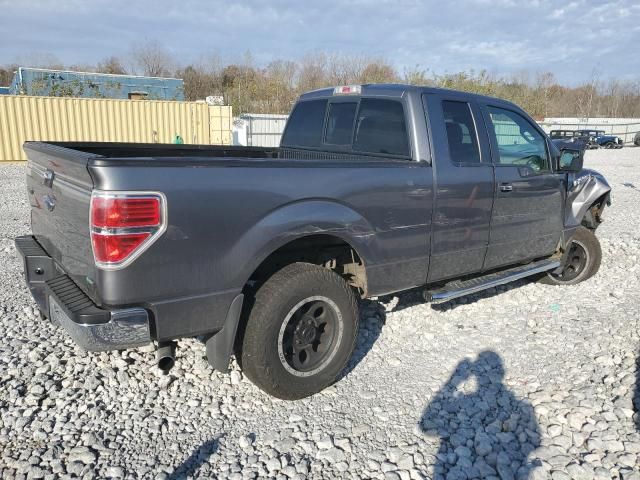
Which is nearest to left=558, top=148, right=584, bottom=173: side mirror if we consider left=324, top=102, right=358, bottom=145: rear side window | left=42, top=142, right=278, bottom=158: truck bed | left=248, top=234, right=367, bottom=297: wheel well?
left=324, top=102, right=358, bottom=145: rear side window

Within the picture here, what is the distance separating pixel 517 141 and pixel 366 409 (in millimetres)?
3021

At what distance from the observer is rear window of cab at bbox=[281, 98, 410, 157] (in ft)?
13.3

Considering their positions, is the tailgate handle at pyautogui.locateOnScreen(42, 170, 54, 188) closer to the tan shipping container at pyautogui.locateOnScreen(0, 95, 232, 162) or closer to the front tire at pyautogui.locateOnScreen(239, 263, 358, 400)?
the front tire at pyautogui.locateOnScreen(239, 263, 358, 400)

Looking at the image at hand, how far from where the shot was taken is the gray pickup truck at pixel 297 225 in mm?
2578

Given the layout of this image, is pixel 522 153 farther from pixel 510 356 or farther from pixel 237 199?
pixel 237 199

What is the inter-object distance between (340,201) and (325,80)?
1517 inches

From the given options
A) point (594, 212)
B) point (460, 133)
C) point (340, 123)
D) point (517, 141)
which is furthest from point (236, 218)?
point (594, 212)

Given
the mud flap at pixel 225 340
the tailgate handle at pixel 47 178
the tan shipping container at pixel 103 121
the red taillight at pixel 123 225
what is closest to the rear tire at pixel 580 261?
the mud flap at pixel 225 340

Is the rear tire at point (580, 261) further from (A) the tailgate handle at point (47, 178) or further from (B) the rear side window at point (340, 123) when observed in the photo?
(A) the tailgate handle at point (47, 178)

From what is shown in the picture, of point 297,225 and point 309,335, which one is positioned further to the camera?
point 309,335

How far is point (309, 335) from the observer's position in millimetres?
3428

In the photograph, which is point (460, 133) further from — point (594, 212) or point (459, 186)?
point (594, 212)

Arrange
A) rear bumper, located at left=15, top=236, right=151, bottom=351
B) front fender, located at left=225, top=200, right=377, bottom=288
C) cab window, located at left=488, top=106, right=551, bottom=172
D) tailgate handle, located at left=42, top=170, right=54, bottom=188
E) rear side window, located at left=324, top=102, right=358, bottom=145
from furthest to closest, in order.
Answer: cab window, located at left=488, top=106, right=551, bottom=172
rear side window, located at left=324, top=102, right=358, bottom=145
tailgate handle, located at left=42, top=170, right=54, bottom=188
front fender, located at left=225, top=200, right=377, bottom=288
rear bumper, located at left=15, top=236, right=151, bottom=351

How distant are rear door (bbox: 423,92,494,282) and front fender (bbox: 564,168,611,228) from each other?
161 centimetres
